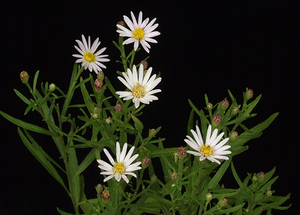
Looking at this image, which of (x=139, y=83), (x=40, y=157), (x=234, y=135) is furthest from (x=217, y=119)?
(x=40, y=157)

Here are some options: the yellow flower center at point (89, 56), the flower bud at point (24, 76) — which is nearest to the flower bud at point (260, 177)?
the yellow flower center at point (89, 56)

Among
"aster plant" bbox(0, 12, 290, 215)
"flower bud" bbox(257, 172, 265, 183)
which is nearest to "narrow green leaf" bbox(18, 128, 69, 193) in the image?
"aster plant" bbox(0, 12, 290, 215)

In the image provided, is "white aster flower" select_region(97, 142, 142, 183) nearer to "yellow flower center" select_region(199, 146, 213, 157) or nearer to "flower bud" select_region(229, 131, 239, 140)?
"yellow flower center" select_region(199, 146, 213, 157)

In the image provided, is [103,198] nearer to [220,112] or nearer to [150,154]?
[150,154]

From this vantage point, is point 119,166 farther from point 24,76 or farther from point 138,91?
point 24,76

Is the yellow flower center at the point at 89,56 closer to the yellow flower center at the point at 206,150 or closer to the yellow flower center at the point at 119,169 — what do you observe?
the yellow flower center at the point at 119,169

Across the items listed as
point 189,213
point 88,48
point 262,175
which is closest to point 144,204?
point 189,213
